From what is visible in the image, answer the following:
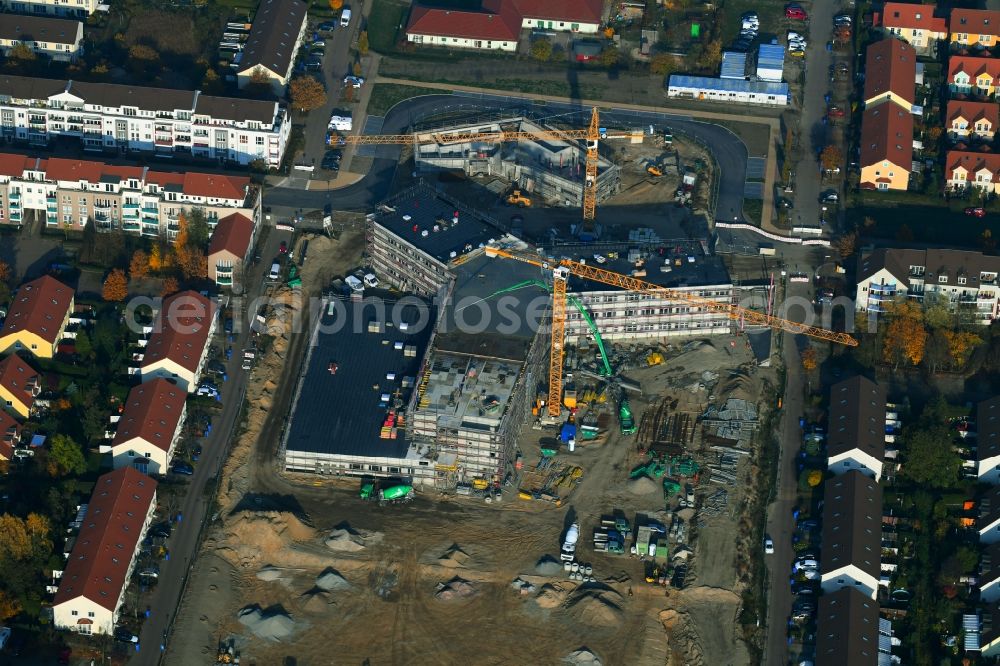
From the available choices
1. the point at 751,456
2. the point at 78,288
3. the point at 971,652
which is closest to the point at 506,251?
the point at 751,456

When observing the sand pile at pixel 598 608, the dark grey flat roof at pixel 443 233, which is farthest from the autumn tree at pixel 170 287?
the sand pile at pixel 598 608

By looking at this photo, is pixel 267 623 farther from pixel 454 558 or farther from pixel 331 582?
pixel 454 558

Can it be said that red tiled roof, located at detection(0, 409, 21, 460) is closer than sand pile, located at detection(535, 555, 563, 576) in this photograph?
No

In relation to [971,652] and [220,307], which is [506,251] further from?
[971,652]

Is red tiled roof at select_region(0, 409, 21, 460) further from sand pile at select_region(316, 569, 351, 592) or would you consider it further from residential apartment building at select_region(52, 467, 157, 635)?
sand pile at select_region(316, 569, 351, 592)

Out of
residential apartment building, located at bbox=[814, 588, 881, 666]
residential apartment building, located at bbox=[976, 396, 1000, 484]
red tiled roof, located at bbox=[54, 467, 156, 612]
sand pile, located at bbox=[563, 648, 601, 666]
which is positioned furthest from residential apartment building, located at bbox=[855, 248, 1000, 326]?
red tiled roof, located at bbox=[54, 467, 156, 612]

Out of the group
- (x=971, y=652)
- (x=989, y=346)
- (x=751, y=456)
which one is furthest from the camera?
(x=989, y=346)

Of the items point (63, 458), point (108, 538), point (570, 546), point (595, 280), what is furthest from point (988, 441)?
point (63, 458)
